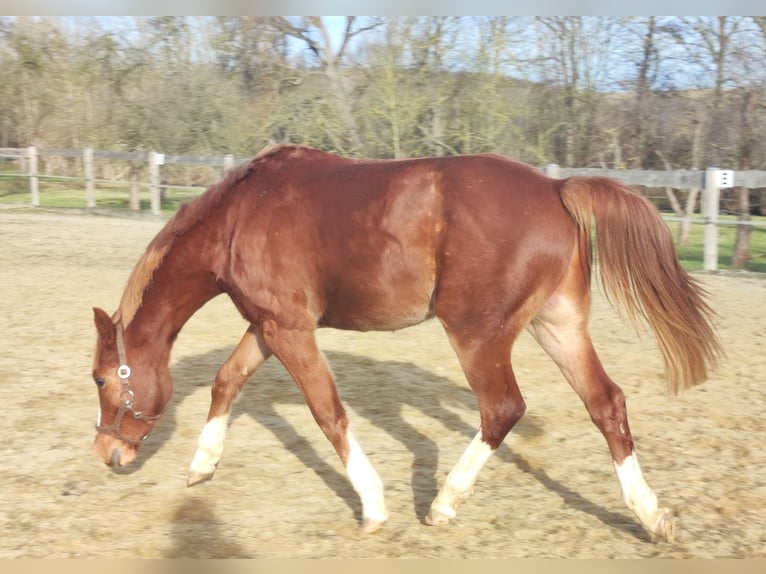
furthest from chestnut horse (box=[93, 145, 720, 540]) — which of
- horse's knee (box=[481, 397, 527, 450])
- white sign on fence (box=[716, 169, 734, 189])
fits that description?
white sign on fence (box=[716, 169, 734, 189])

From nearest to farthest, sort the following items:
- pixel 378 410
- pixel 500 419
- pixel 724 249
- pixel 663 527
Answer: pixel 663 527 < pixel 500 419 < pixel 378 410 < pixel 724 249

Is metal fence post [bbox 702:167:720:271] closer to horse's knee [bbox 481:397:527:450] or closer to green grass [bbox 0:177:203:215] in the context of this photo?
horse's knee [bbox 481:397:527:450]

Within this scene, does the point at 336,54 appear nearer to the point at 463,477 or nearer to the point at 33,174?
the point at 33,174

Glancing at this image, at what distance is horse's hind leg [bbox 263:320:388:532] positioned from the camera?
3.25 metres

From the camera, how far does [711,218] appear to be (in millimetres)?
10234

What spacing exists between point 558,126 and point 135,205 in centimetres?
992

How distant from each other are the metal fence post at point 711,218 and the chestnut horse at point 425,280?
737cm

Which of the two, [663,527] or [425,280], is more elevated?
[425,280]

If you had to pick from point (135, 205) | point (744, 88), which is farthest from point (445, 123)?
point (135, 205)

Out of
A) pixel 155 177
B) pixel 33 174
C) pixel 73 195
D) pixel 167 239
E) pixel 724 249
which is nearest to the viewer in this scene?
pixel 167 239

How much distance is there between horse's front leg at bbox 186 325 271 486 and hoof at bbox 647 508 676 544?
1999mm

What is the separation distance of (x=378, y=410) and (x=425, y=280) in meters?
1.88

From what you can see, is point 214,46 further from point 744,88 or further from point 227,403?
point 227,403

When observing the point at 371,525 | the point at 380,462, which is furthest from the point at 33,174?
the point at 371,525
